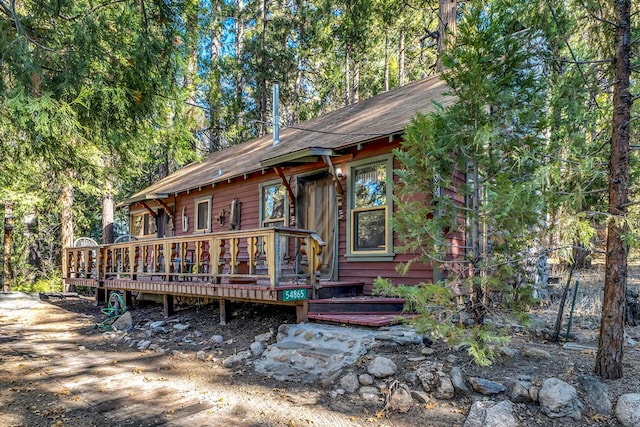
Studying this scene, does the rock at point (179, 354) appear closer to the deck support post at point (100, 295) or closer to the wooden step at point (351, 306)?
the wooden step at point (351, 306)

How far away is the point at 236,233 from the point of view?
6.43 m

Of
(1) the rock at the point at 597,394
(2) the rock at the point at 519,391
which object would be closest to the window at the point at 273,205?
(2) the rock at the point at 519,391

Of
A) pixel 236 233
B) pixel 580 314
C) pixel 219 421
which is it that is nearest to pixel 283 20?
pixel 236 233

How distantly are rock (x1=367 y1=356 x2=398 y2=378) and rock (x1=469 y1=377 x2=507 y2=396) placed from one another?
726mm

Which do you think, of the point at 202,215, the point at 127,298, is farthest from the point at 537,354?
the point at 202,215

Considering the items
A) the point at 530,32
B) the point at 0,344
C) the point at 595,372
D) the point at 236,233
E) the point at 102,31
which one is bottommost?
the point at 0,344

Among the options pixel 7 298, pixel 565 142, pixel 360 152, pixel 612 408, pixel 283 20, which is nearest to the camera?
pixel 612 408

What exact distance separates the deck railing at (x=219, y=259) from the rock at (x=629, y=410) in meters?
3.74

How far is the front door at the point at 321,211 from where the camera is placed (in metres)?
7.70

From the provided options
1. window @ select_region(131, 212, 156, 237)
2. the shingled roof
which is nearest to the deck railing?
the shingled roof

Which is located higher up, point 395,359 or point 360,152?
point 360,152

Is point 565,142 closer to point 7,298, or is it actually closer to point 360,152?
point 360,152

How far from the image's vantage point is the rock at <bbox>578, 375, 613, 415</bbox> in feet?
10.5

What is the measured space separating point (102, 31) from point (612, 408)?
6789 mm
